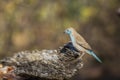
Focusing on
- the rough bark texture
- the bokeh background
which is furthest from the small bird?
the bokeh background

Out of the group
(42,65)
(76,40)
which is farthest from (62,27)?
(42,65)

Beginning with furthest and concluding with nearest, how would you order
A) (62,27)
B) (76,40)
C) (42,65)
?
(62,27) → (76,40) → (42,65)

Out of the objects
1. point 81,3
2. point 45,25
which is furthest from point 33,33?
point 81,3

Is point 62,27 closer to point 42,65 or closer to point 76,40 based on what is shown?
point 76,40

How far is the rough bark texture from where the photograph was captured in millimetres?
4734

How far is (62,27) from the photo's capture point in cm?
1226

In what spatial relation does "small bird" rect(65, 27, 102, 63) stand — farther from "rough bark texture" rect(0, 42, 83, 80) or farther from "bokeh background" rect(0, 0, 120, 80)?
"bokeh background" rect(0, 0, 120, 80)

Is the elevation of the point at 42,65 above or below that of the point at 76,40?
below

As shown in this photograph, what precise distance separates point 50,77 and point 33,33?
7592mm

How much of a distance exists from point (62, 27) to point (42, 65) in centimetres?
754

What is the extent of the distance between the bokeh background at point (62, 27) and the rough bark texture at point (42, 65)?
22.3ft

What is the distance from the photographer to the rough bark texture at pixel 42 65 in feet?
15.5

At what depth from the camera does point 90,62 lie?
12633mm

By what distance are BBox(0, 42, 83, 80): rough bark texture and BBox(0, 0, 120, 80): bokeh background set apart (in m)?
6.79
